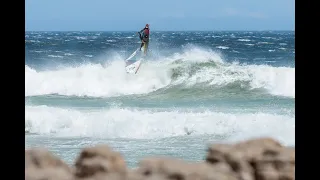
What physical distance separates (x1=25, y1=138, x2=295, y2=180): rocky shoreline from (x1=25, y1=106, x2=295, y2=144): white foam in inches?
110

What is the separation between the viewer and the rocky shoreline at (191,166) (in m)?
0.79

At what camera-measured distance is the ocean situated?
3.86 m

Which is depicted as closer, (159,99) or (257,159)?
(257,159)

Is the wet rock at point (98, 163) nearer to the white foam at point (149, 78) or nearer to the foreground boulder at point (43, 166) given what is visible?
the foreground boulder at point (43, 166)

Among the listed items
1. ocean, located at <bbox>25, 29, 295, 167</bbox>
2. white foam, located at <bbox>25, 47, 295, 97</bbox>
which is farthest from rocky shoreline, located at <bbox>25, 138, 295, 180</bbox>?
white foam, located at <bbox>25, 47, 295, 97</bbox>

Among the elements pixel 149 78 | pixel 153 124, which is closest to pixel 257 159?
pixel 153 124

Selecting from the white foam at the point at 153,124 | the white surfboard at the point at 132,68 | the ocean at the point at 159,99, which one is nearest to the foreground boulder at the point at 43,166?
the ocean at the point at 159,99

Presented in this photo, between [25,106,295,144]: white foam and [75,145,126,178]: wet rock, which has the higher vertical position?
[75,145,126,178]: wet rock

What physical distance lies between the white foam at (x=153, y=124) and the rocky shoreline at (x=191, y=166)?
2797 millimetres

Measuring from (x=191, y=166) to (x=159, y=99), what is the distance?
4.88 metres

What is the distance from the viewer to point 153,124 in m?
4.32

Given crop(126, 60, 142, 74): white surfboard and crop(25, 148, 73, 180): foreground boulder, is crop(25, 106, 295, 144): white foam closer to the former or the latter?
crop(126, 60, 142, 74): white surfboard

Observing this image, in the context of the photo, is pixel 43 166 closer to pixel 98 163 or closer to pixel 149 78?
pixel 98 163
